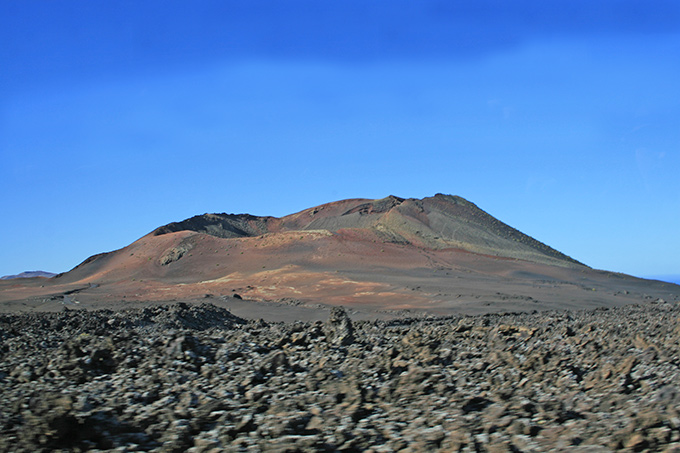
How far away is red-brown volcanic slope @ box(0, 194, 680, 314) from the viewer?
37.3 metres

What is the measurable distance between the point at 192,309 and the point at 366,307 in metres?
12.2

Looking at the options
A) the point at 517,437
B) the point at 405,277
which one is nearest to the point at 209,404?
the point at 517,437

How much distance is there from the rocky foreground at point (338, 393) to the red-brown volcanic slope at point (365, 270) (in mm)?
19175

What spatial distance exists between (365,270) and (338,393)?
41338mm

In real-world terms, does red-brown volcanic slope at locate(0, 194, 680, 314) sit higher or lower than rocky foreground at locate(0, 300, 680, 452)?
higher

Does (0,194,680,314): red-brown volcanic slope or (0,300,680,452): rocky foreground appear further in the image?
(0,194,680,314): red-brown volcanic slope

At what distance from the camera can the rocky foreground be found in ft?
21.5

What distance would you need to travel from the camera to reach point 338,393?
27.7 feet

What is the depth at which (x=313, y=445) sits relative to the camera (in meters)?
6.50

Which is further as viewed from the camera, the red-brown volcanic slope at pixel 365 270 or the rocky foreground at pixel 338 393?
the red-brown volcanic slope at pixel 365 270

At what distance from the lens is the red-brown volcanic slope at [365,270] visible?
37312mm

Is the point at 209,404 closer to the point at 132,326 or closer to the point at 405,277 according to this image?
the point at 132,326

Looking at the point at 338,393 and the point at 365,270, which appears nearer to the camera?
the point at 338,393

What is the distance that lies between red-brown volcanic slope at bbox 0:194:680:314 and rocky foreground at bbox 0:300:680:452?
62.9ft
